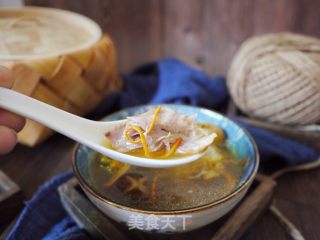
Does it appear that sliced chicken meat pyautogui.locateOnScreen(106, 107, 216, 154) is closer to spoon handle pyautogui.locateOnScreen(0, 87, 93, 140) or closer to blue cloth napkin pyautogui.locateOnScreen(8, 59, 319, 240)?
spoon handle pyautogui.locateOnScreen(0, 87, 93, 140)

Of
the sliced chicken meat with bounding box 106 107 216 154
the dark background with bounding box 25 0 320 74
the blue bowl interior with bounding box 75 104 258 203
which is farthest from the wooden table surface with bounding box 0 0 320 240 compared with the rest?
the sliced chicken meat with bounding box 106 107 216 154

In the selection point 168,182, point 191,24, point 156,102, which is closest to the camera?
point 168,182

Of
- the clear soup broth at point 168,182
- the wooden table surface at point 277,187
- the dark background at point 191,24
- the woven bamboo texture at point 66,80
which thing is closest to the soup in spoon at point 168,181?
the clear soup broth at point 168,182

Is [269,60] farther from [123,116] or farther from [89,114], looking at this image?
[89,114]

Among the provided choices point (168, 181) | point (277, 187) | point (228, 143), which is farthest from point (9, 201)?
point (277, 187)

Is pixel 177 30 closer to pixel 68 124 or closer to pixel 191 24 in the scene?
pixel 191 24

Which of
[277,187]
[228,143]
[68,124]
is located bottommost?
[277,187]
